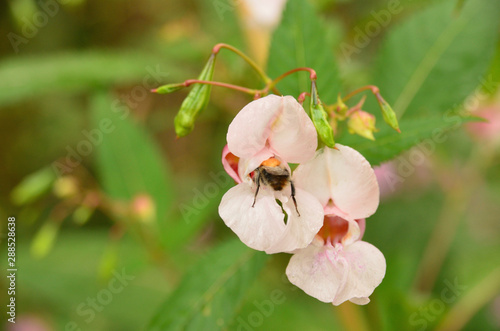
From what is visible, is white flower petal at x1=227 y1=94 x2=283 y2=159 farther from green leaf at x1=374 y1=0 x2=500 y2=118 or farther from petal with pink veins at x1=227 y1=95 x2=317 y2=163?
green leaf at x1=374 y1=0 x2=500 y2=118

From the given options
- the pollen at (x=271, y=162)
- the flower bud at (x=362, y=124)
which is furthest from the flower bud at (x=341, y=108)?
the pollen at (x=271, y=162)

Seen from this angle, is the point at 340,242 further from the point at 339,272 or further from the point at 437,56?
the point at 437,56

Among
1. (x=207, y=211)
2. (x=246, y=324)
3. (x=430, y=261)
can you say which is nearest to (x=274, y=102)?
(x=207, y=211)

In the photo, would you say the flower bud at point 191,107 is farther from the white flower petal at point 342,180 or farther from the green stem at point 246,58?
the white flower petal at point 342,180

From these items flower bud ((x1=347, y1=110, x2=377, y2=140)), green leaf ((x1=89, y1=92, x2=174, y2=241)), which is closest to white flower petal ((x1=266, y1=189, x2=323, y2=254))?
flower bud ((x1=347, y1=110, x2=377, y2=140))

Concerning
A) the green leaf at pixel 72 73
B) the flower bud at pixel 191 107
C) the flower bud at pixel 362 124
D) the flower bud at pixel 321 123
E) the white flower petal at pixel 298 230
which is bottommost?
the green leaf at pixel 72 73

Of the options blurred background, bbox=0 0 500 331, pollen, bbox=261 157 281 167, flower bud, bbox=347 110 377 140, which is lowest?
blurred background, bbox=0 0 500 331

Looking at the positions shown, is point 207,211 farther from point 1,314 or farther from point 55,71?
point 1,314

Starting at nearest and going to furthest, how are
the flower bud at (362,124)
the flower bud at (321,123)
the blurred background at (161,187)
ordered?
the flower bud at (321,123), the flower bud at (362,124), the blurred background at (161,187)
